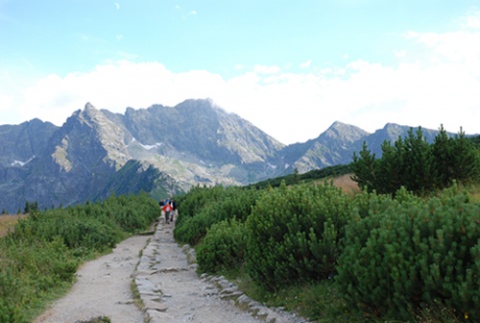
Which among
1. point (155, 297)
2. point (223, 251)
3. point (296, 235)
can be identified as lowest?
point (155, 297)

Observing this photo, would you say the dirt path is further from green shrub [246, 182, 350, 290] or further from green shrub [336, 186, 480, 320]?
green shrub [336, 186, 480, 320]

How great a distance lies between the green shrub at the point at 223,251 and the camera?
39.4 feet

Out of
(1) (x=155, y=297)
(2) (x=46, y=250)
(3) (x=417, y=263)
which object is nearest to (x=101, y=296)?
(1) (x=155, y=297)

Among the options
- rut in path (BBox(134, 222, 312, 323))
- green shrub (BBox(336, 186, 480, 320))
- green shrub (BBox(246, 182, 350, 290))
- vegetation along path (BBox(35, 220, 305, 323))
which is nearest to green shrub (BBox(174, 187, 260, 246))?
vegetation along path (BBox(35, 220, 305, 323))

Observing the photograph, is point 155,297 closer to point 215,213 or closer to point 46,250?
point 46,250

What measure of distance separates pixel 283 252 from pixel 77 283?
6.89 m

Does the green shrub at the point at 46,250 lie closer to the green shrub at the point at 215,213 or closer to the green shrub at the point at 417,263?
the green shrub at the point at 215,213

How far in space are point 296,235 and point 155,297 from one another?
13.1 feet

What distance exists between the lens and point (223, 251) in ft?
39.8

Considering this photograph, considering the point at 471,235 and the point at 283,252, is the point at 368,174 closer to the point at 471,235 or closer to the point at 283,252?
the point at 283,252

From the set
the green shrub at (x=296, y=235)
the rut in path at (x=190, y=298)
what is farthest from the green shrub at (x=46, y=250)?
the green shrub at (x=296, y=235)

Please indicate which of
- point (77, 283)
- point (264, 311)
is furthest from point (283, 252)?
point (77, 283)

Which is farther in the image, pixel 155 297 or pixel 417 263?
pixel 155 297

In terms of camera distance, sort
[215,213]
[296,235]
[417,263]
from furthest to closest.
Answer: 1. [215,213]
2. [296,235]
3. [417,263]
